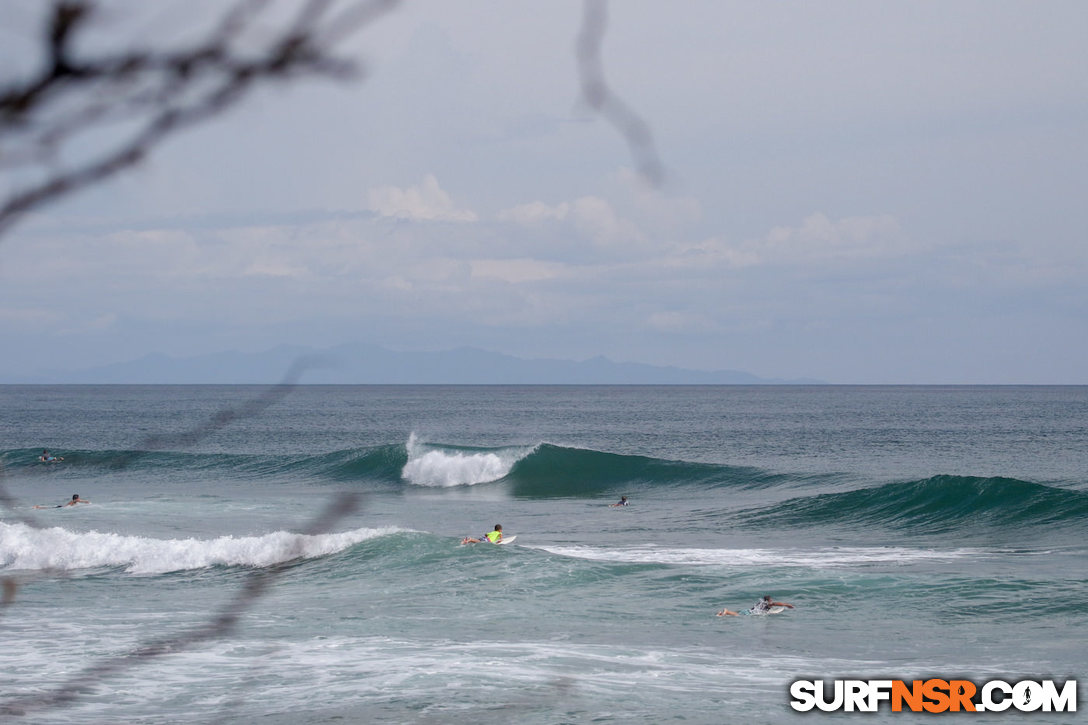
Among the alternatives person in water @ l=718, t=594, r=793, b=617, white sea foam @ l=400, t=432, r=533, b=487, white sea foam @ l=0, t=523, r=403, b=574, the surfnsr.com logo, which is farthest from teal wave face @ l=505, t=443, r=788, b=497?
the surfnsr.com logo

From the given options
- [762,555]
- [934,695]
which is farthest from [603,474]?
[934,695]

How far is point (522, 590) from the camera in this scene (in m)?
16.7

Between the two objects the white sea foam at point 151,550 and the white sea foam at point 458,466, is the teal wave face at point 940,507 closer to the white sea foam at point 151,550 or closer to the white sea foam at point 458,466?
the white sea foam at point 151,550

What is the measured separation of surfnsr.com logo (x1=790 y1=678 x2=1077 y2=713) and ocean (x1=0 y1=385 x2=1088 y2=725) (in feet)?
0.59

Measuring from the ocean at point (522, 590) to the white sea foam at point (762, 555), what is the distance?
0.11m

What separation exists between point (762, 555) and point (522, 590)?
253 inches

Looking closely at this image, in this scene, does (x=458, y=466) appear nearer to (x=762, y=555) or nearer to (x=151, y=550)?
(x=151, y=550)

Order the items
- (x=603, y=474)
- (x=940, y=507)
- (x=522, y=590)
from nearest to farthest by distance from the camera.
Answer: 1. (x=522, y=590)
2. (x=940, y=507)
3. (x=603, y=474)

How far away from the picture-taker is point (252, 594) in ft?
6.07

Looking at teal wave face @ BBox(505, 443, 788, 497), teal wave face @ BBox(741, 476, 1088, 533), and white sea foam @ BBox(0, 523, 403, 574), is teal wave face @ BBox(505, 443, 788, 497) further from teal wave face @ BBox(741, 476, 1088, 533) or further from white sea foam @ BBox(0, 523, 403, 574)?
white sea foam @ BBox(0, 523, 403, 574)

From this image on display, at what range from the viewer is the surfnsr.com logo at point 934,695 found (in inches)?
409

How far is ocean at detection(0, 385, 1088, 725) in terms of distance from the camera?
10.1 meters

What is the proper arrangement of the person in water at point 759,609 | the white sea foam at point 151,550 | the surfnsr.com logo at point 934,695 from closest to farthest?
the surfnsr.com logo at point 934,695, the person in water at point 759,609, the white sea foam at point 151,550

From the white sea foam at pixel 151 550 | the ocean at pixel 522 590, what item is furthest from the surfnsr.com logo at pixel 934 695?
the white sea foam at pixel 151 550
